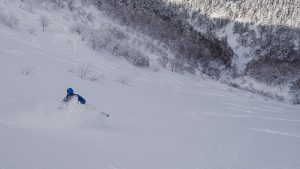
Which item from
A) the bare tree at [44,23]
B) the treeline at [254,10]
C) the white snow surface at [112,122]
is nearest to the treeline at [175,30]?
the treeline at [254,10]

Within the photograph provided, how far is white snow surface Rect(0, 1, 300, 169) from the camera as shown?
6.07 m

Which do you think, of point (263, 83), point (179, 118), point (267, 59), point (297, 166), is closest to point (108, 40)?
point (179, 118)

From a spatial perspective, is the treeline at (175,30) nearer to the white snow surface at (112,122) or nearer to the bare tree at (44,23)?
the bare tree at (44,23)

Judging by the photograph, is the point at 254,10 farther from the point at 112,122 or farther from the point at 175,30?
the point at 112,122

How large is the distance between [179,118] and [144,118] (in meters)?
1.46

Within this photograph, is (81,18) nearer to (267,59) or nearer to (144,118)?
(144,118)

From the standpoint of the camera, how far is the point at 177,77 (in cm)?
2030

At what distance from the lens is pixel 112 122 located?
8758mm

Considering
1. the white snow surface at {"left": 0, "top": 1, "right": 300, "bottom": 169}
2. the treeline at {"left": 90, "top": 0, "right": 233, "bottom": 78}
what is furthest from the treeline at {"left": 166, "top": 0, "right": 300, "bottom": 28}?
the white snow surface at {"left": 0, "top": 1, "right": 300, "bottom": 169}

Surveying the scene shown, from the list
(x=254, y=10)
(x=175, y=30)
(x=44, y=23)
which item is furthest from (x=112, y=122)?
(x=254, y=10)

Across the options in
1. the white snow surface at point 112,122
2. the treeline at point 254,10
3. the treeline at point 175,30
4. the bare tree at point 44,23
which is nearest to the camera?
the white snow surface at point 112,122

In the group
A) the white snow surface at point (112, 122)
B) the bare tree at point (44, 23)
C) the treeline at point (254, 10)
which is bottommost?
the white snow surface at point (112, 122)

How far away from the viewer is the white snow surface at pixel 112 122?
19.9ft

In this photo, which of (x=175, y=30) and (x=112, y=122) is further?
(x=175, y=30)
